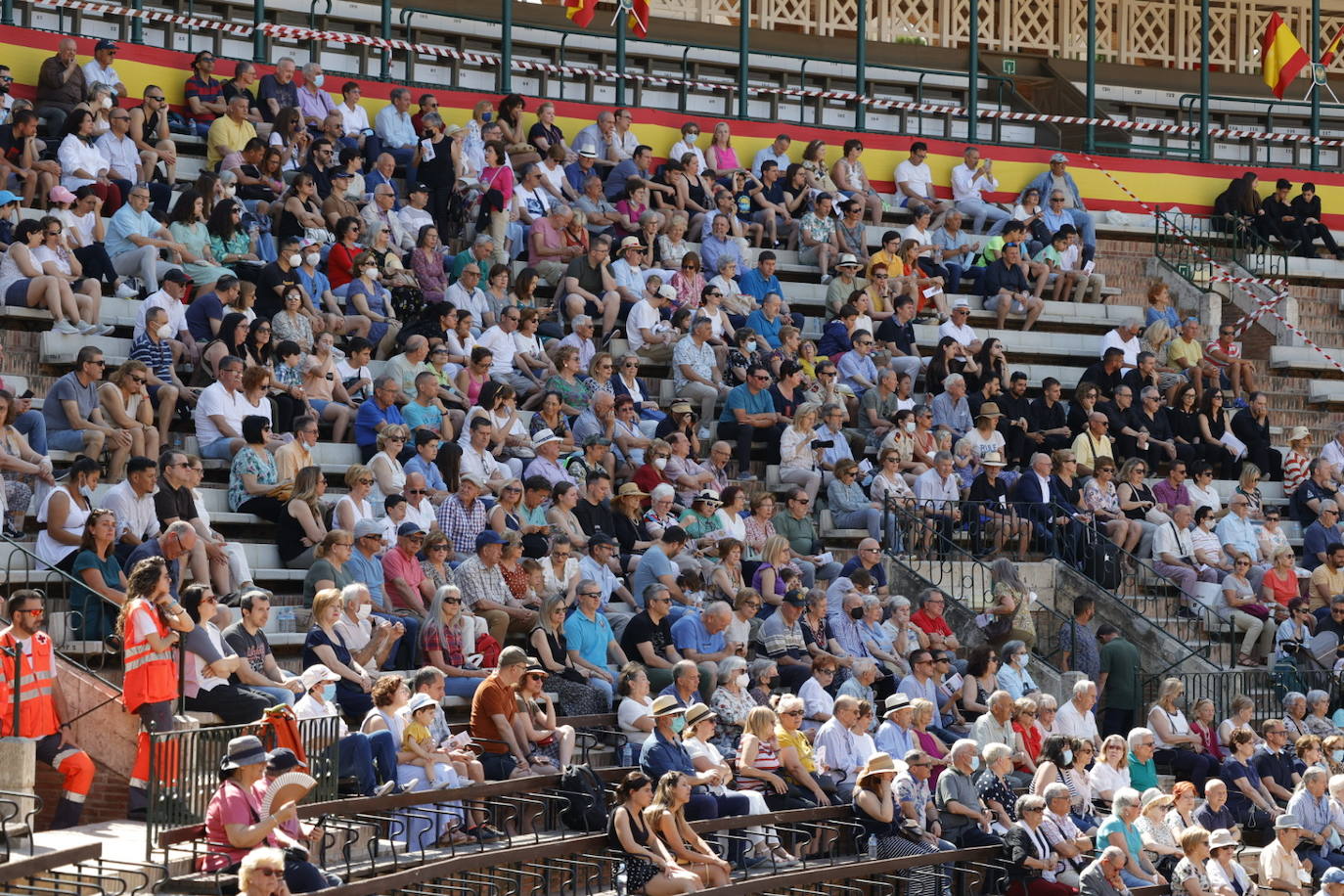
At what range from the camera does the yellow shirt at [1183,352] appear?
2330 cm

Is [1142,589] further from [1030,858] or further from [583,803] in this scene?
[583,803]

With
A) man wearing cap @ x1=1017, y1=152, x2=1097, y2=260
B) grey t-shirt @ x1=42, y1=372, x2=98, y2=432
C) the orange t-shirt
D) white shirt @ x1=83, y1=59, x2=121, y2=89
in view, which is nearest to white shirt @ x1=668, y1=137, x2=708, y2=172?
man wearing cap @ x1=1017, y1=152, x2=1097, y2=260

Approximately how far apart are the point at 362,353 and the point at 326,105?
4769mm

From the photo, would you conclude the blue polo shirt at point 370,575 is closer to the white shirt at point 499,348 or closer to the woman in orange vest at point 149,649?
the woman in orange vest at point 149,649

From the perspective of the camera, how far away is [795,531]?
18.5m

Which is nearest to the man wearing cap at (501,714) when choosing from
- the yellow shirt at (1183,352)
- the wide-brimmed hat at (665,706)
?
the wide-brimmed hat at (665,706)

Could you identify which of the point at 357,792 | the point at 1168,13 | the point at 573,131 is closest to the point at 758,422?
the point at 573,131

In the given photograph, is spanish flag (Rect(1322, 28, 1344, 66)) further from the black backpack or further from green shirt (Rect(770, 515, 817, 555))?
the black backpack

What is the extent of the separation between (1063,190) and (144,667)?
16283mm

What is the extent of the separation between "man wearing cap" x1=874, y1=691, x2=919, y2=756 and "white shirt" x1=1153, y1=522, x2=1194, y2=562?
540cm

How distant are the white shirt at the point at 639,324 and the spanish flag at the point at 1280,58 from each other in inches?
497

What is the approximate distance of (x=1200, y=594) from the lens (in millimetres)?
19844

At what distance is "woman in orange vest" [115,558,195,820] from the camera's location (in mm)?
11836

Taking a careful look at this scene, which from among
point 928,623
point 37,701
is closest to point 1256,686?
point 928,623
